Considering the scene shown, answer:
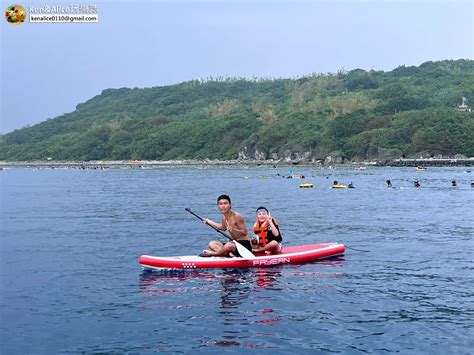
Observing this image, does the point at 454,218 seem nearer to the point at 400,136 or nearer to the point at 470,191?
the point at 470,191

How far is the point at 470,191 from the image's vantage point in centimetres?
5334

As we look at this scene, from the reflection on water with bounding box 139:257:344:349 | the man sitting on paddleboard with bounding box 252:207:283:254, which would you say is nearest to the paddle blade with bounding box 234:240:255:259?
the reflection on water with bounding box 139:257:344:349

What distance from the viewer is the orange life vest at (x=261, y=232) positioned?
1922cm

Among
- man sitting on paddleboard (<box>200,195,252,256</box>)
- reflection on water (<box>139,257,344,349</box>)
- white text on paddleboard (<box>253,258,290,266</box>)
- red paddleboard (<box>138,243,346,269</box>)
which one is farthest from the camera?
white text on paddleboard (<box>253,258,290,266</box>)

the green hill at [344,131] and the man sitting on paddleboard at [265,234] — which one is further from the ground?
the green hill at [344,131]

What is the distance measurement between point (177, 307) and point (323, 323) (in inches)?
146

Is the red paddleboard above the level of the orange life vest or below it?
below

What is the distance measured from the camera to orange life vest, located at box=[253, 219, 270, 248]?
19219 millimetres

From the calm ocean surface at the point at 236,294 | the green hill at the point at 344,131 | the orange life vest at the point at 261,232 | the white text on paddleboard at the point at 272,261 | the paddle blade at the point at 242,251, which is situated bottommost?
the calm ocean surface at the point at 236,294

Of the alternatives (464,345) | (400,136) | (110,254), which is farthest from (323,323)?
(400,136)

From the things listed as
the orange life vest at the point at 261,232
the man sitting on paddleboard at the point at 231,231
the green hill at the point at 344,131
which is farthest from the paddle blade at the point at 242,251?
the green hill at the point at 344,131

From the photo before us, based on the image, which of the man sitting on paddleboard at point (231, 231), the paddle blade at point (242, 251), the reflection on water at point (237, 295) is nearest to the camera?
the reflection on water at point (237, 295)

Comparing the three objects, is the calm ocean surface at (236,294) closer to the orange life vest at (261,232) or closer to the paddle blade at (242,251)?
the paddle blade at (242,251)

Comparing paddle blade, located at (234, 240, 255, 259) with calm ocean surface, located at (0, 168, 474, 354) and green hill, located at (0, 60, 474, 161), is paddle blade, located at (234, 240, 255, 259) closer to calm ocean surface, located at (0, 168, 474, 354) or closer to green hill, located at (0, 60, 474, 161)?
calm ocean surface, located at (0, 168, 474, 354)
